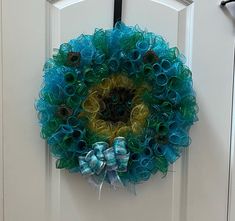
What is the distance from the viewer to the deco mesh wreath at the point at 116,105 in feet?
3.34

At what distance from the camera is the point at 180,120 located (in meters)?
1.05

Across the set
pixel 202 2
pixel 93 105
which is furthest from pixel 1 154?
pixel 202 2

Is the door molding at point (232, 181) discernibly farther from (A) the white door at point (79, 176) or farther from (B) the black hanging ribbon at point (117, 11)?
(B) the black hanging ribbon at point (117, 11)

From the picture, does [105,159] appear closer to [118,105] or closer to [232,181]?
[118,105]

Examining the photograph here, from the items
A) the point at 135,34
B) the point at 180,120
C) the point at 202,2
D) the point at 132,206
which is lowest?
the point at 132,206

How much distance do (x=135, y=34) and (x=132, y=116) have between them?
23 centimetres

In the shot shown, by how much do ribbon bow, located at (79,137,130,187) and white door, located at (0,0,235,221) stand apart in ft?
0.33

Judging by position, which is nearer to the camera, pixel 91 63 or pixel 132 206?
pixel 91 63

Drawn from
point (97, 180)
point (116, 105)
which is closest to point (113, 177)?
point (97, 180)

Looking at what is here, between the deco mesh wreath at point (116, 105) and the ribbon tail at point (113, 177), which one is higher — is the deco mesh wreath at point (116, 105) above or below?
above

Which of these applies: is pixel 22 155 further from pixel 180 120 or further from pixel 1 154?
pixel 180 120

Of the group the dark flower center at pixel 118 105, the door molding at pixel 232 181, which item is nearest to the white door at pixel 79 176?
the door molding at pixel 232 181

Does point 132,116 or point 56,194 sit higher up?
point 132,116

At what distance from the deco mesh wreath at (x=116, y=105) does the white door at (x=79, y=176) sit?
65 mm
